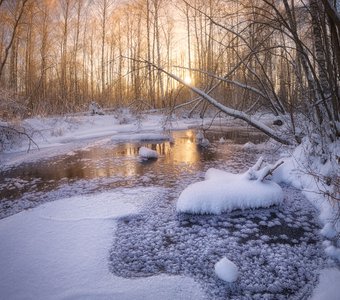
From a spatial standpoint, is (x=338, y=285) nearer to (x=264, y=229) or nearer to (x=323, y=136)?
(x=264, y=229)

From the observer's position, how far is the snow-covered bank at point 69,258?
2728mm

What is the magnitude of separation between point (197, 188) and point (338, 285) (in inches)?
101

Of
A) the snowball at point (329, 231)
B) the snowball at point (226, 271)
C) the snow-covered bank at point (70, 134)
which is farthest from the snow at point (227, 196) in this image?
the snow-covered bank at point (70, 134)

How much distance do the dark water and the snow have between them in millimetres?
1551

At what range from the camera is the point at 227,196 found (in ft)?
15.7

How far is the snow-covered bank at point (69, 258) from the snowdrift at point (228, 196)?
954 millimetres

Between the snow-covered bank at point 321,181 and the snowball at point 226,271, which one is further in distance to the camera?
the snow-covered bank at point 321,181

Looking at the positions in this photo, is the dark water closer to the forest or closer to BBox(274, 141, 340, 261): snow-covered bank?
the forest

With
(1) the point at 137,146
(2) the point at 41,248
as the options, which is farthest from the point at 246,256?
(1) the point at 137,146

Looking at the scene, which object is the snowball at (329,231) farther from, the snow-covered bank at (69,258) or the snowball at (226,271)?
the snow-covered bank at (69,258)

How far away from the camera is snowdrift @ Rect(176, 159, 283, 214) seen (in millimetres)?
4684

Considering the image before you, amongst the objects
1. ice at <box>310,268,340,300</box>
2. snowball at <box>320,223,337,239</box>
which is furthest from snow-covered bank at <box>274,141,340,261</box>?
ice at <box>310,268,340,300</box>

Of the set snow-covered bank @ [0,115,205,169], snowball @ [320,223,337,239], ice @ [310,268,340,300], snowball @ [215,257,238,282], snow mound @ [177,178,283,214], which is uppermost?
snow-covered bank @ [0,115,205,169]

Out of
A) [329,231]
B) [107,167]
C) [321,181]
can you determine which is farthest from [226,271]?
[107,167]
